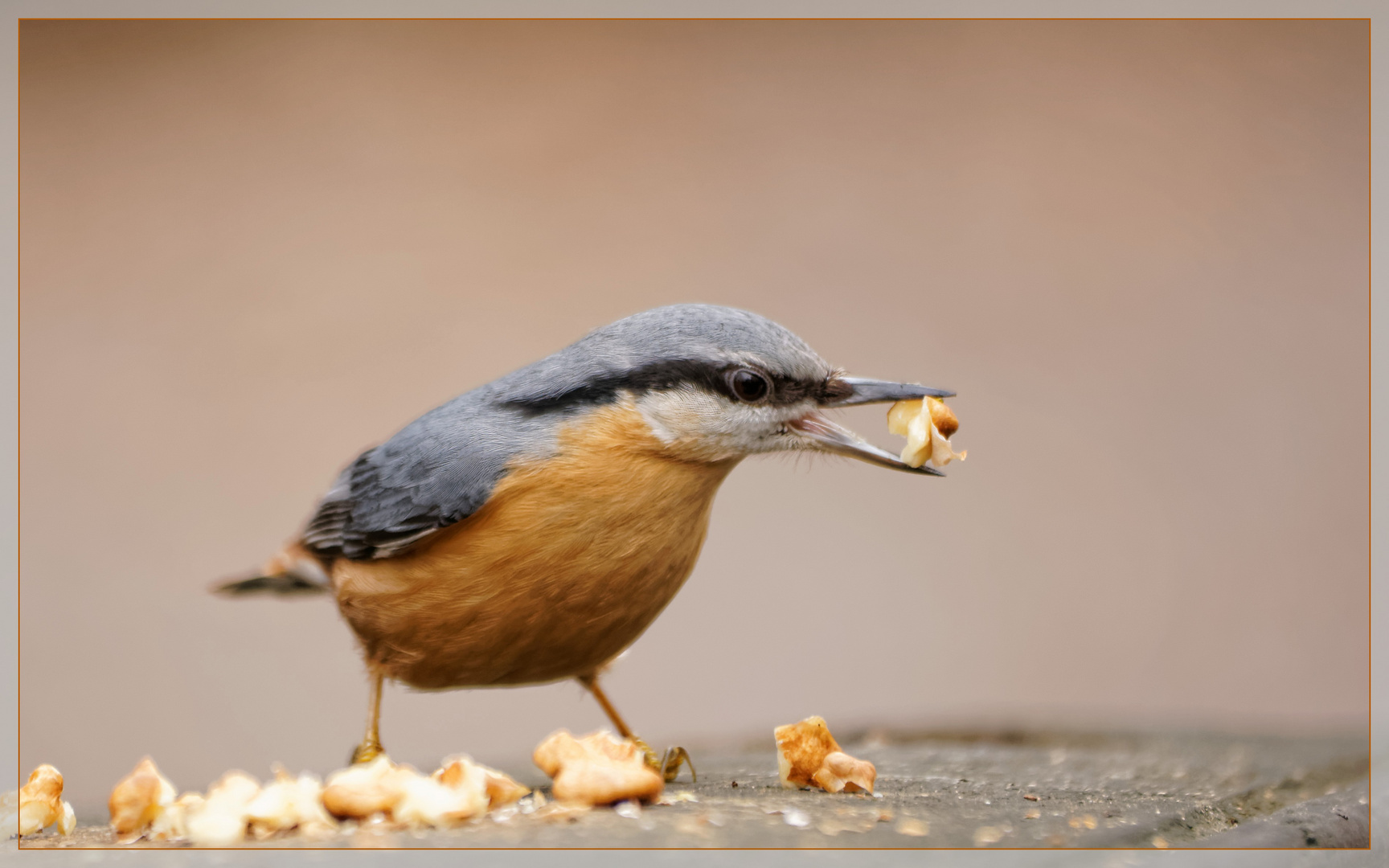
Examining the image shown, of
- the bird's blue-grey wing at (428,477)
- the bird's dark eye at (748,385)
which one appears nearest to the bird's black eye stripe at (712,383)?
the bird's dark eye at (748,385)

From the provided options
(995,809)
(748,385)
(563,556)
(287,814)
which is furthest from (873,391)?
(287,814)

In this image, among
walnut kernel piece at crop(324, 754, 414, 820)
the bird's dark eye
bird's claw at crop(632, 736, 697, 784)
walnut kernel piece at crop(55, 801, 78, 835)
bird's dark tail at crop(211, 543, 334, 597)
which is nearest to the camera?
walnut kernel piece at crop(324, 754, 414, 820)

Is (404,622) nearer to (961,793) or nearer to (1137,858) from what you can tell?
(961,793)

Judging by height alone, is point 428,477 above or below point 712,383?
below

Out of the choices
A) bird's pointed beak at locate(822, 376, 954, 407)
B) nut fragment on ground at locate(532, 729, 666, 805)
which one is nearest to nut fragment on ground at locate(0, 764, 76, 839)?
nut fragment on ground at locate(532, 729, 666, 805)

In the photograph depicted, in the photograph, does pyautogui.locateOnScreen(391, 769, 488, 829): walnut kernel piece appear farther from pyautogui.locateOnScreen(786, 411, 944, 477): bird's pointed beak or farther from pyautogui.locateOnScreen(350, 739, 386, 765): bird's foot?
pyautogui.locateOnScreen(786, 411, 944, 477): bird's pointed beak

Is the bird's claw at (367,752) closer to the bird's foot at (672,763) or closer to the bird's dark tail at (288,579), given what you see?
the bird's dark tail at (288,579)

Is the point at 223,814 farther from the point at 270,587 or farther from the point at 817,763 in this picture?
the point at 270,587
